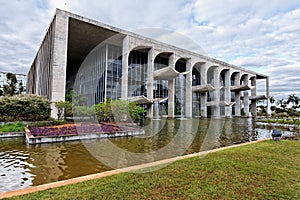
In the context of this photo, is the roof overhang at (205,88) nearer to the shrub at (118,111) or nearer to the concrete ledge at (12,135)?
the shrub at (118,111)

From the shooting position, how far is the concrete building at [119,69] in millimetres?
20078

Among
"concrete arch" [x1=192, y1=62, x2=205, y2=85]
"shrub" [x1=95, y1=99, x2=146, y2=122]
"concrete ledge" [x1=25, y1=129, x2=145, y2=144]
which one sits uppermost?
"concrete arch" [x1=192, y1=62, x2=205, y2=85]

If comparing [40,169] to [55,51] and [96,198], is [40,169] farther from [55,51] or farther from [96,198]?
[55,51]

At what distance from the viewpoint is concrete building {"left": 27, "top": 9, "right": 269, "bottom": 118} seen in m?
20.1

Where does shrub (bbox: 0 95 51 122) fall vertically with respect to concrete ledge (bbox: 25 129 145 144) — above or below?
above

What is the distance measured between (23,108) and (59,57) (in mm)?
7396

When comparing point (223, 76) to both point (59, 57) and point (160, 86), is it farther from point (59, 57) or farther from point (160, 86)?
point (59, 57)

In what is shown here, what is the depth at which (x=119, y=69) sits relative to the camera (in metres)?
28.0

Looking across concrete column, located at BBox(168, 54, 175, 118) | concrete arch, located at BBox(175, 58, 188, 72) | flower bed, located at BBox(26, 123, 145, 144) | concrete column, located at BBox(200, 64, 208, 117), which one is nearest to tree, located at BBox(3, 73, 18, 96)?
concrete column, located at BBox(168, 54, 175, 118)

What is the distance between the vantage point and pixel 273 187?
3480 millimetres

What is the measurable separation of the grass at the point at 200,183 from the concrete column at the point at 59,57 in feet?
58.1

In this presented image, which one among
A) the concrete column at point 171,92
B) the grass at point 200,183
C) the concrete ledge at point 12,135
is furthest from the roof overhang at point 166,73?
the grass at point 200,183

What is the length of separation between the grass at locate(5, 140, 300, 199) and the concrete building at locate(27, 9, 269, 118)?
58.3 feet

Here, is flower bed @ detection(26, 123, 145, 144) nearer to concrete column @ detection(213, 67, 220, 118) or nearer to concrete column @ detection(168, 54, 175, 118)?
concrete column @ detection(168, 54, 175, 118)
